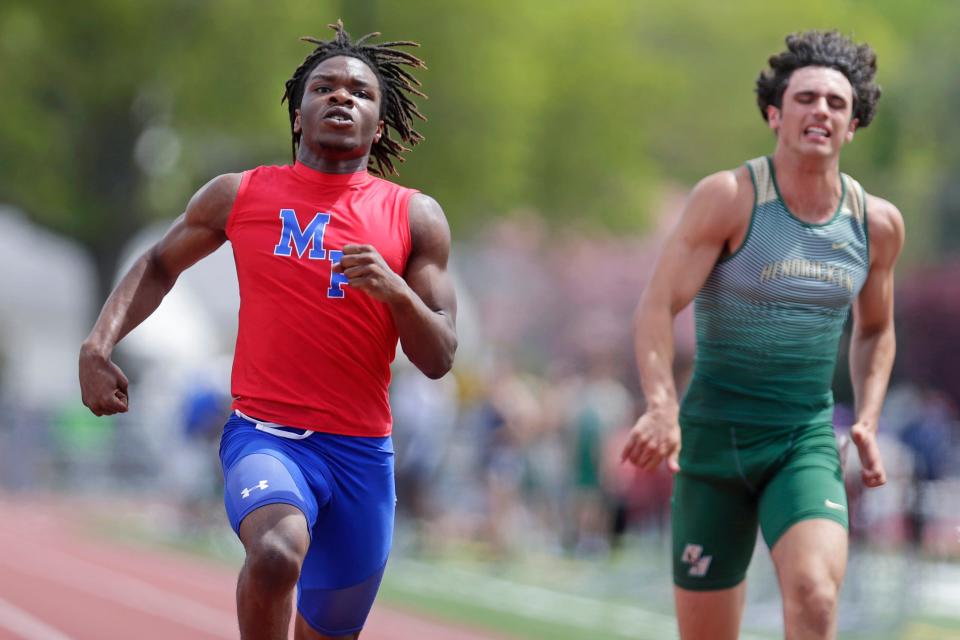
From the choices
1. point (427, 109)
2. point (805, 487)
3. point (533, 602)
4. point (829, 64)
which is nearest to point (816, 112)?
point (829, 64)

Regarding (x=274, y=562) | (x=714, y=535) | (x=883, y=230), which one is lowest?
(x=274, y=562)

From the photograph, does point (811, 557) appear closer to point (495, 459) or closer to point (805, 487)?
point (805, 487)

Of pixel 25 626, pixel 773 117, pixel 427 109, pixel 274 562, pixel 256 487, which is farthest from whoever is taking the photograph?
pixel 427 109

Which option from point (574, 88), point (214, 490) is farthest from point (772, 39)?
point (214, 490)

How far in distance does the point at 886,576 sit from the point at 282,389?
7.43 metres

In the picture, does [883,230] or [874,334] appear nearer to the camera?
[883,230]

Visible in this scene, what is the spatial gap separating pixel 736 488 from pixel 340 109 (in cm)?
187

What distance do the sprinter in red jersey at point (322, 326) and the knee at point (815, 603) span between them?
1282mm

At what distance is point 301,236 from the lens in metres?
5.28

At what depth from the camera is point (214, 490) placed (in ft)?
60.7

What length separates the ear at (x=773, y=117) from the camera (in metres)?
6.04

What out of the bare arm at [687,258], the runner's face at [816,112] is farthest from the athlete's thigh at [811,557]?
the runner's face at [816,112]

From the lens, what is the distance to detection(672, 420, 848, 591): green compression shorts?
227 inches

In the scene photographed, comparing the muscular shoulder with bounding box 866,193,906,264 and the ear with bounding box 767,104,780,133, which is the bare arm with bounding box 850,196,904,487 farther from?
the ear with bounding box 767,104,780,133
